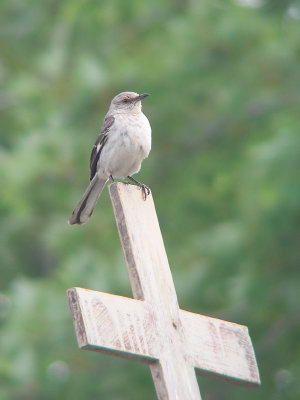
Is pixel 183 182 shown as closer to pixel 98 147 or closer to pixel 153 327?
pixel 98 147

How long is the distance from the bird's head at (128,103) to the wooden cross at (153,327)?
302 centimetres

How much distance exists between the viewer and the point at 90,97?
36.0ft

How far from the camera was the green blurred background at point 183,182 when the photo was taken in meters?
9.41

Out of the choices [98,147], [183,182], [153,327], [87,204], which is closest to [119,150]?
[98,147]

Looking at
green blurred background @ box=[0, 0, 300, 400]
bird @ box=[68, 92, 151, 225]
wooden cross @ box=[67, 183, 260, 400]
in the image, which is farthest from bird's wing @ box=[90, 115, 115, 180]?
wooden cross @ box=[67, 183, 260, 400]

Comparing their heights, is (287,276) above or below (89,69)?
below

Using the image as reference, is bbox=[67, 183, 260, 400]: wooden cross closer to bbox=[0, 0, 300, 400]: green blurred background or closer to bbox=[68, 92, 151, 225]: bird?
bbox=[68, 92, 151, 225]: bird

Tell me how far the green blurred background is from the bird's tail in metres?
2.51

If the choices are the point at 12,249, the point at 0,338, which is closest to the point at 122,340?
the point at 0,338

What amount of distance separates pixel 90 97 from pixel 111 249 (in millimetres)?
1746

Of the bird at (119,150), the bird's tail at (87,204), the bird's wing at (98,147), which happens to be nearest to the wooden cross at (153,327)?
the bird's tail at (87,204)

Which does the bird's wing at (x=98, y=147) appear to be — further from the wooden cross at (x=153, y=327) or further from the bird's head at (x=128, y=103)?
the wooden cross at (x=153, y=327)

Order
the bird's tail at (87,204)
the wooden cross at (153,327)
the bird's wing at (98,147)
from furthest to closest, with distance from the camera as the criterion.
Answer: the bird's wing at (98,147) < the bird's tail at (87,204) < the wooden cross at (153,327)

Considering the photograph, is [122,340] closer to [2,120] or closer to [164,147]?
[164,147]
